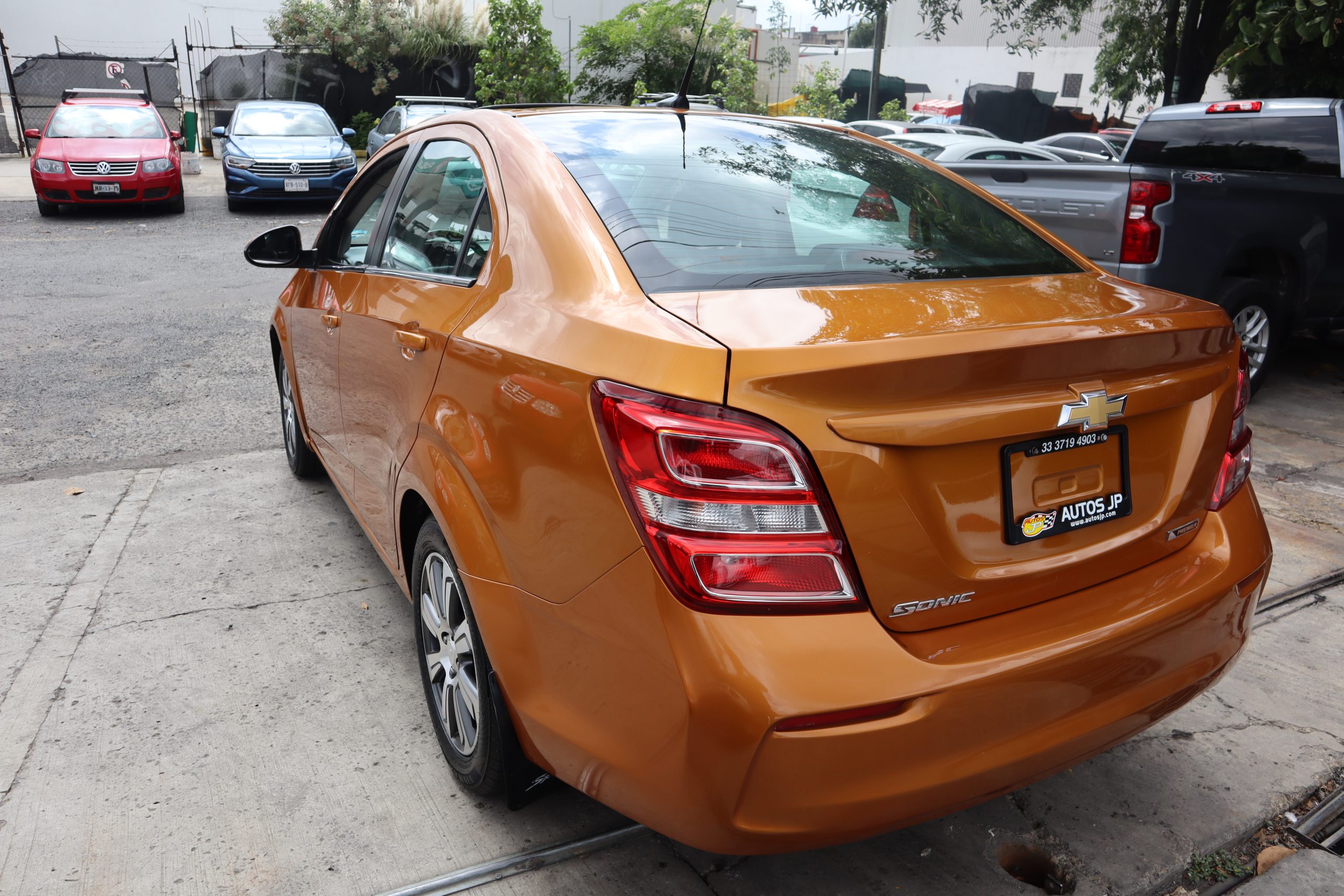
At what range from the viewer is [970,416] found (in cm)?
175

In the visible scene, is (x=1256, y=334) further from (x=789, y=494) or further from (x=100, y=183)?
(x=100, y=183)

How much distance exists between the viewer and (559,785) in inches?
95.7

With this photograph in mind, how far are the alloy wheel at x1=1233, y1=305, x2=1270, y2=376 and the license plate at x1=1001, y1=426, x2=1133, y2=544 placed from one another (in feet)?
16.7

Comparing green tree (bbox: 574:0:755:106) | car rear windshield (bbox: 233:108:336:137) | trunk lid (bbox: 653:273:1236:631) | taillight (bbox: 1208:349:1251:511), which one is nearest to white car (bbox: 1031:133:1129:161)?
green tree (bbox: 574:0:755:106)

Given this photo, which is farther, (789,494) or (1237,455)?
(1237,455)

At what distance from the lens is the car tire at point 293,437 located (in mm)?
4465

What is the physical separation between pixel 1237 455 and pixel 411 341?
2009 mm

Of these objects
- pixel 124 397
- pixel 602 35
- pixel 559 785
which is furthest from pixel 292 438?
pixel 602 35

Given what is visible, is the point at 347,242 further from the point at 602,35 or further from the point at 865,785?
the point at 602,35

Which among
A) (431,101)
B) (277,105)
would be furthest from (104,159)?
(431,101)

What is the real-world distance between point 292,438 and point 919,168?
309cm

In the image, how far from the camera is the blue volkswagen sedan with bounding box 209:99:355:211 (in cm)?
1389

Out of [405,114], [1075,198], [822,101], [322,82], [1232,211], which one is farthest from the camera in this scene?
[322,82]

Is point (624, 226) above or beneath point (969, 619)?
above
